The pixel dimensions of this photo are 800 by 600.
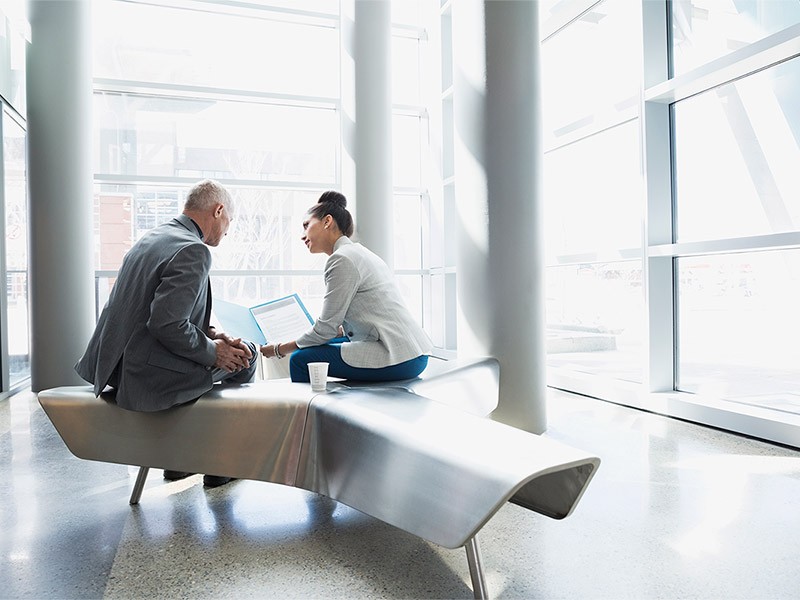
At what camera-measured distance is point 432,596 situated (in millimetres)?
1564

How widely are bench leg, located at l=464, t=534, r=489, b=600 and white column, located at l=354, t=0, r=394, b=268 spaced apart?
15.3 ft

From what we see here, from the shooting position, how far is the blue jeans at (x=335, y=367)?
8.39 ft

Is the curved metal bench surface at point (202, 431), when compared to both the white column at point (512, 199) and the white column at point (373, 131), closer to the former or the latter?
the white column at point (512, 199)

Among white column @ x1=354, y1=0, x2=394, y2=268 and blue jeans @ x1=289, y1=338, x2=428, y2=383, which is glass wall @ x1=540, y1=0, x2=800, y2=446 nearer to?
white column @ x1=354, y1=0, x2=394, y2=268

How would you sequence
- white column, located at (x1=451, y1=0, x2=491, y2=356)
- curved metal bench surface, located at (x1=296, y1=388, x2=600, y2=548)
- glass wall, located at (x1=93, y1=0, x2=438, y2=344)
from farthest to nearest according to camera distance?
glass wall, located at (x1=93, y1=0, x2=438, y2=344) < white column, located at (x1=451, y1=0, x2=491, y2=356) < curved metal bench surface, located at (x1=296, y1=388, x2=600, y2=548)

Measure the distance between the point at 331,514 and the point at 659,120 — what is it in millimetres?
3272

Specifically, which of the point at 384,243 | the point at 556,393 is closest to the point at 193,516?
the point at 556,393

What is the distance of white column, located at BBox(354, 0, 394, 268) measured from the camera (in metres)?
6.07

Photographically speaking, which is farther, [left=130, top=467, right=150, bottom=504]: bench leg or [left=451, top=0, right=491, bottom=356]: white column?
[left=451, top=0, right=491, bottom=356]: white column

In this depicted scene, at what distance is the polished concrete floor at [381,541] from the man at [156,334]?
48 cm

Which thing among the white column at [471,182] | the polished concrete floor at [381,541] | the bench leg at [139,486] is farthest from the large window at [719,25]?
the bench leg at [139,486]

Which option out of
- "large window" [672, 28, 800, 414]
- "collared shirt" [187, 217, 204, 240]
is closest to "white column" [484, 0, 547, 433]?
"large window" [672, 28, 800, 414]

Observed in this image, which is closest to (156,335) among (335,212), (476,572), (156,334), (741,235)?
(156,334)

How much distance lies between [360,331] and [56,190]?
3632mm
